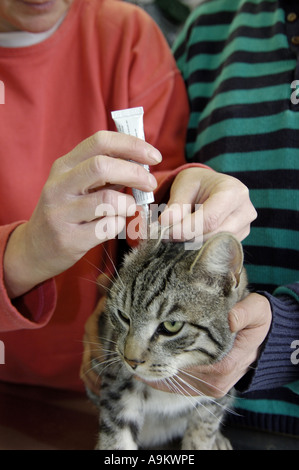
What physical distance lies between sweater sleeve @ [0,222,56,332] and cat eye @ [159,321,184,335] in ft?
0.62

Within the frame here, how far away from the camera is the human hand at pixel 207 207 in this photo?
0.54 metres

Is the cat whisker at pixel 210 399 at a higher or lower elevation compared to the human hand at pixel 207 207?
lower

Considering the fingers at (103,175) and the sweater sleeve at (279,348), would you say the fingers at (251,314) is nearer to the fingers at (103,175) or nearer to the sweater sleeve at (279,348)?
the sweater sleeve at (279,348)

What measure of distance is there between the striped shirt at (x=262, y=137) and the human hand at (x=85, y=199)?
0.22m

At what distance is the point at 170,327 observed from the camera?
583mm

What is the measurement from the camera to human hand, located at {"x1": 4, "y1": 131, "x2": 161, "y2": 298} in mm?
504

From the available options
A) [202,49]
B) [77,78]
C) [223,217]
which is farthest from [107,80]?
[223,217]

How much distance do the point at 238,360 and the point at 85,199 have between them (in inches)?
11.8
